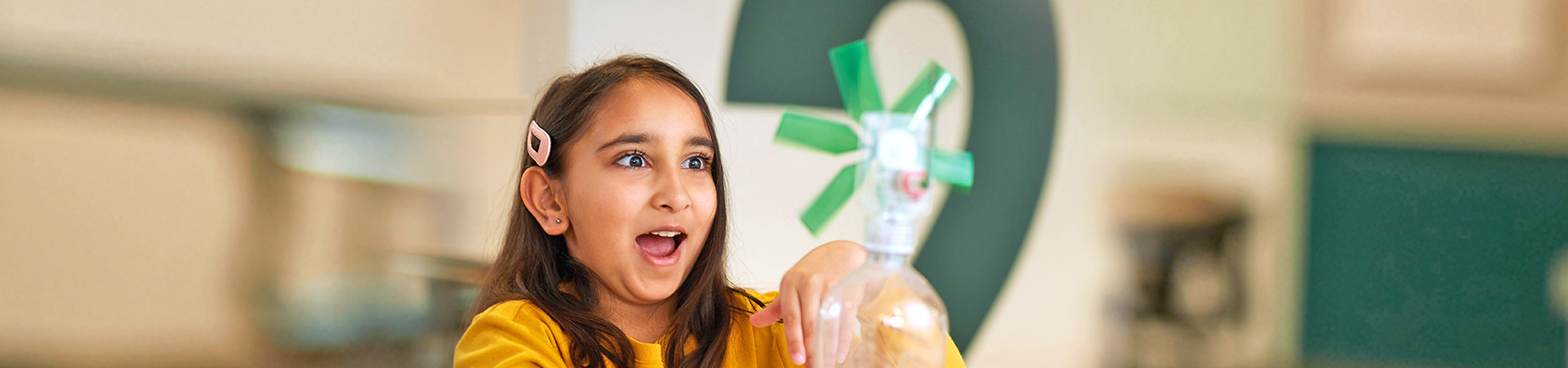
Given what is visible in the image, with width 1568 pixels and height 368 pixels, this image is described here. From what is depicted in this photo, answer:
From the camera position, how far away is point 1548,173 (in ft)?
A: 5.14

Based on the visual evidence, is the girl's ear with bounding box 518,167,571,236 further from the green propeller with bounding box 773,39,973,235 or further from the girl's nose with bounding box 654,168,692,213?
the green propeller with bounding box 773,39,973,235

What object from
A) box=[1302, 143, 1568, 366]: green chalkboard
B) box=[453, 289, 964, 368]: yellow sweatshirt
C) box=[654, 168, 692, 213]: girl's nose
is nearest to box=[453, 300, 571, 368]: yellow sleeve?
box=[453, 289, 964, 368]: yellow sweatshirt

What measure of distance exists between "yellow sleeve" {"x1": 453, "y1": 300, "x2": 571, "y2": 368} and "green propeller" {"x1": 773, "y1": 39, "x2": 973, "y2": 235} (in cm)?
25

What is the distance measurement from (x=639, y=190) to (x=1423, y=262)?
1.43 metres

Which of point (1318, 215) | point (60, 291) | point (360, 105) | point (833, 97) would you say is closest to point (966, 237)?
point (833, 97)

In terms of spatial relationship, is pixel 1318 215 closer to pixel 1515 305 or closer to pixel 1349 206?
pixel 1349 206

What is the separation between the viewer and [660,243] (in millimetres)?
668

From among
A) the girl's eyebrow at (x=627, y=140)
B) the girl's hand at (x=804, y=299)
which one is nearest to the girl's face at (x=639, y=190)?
the girl's eyebrow at (x=627, y=140)

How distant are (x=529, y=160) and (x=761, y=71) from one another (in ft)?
1.75

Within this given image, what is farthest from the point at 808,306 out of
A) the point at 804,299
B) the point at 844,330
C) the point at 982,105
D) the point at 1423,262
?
the point at 1423,262

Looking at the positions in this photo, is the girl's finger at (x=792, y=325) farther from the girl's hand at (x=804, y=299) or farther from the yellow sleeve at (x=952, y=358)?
the yellow sleeve at (x=952, y=358)

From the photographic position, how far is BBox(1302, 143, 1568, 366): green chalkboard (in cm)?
154

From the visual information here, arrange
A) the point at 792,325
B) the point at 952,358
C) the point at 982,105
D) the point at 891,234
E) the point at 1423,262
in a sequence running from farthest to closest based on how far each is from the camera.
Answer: the point at 1423,262 → the point at 982,105 → the point at 952,358 → the point at 792,325 → the point at 891,234

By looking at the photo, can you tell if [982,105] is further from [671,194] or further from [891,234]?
[891,234]
